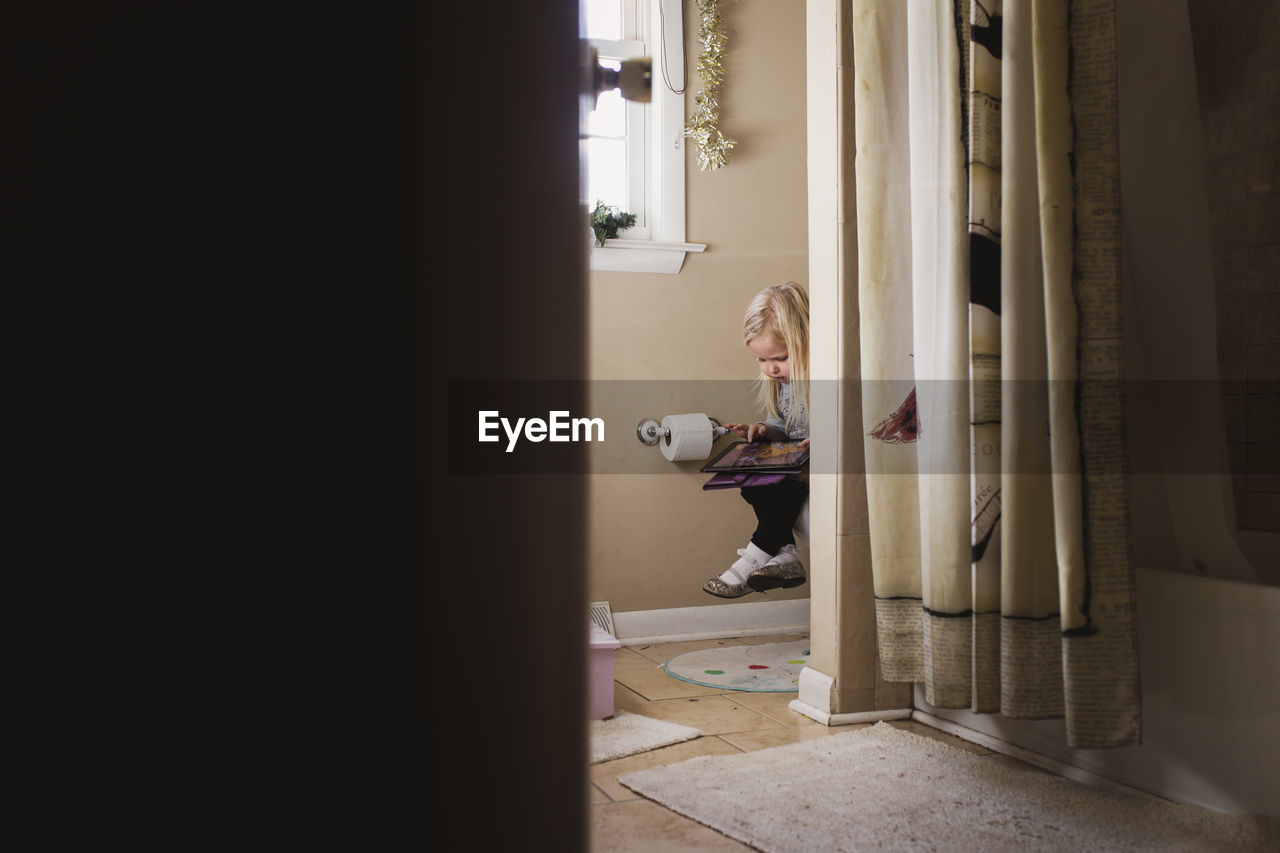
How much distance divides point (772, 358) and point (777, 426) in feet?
0.64

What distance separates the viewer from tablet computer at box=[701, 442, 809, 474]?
7.83 ft

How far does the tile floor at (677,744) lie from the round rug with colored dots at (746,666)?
4 cm

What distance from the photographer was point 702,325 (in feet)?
8.49

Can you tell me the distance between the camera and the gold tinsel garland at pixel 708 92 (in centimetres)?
253

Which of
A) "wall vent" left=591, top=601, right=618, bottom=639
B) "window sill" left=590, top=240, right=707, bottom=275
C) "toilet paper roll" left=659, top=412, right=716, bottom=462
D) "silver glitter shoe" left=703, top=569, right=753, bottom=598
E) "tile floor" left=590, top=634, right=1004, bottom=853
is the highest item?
"window sill" left=590, top=240, right=707, bottom=275

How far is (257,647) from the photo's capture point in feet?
0.54

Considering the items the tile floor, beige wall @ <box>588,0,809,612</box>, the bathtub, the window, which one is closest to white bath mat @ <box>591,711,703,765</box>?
the tile floor

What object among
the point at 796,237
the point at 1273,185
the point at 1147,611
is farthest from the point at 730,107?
the point at 1147,611

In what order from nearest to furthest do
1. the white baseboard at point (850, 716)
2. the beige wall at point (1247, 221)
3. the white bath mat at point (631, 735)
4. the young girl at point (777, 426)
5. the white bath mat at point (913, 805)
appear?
the white bath mat at point (913, 805)
the white bath mat at point (631, 735)
the white baseboard at point (850, 716)
the beige wall at point (1247, 221)
the young girl at point (777, 426)

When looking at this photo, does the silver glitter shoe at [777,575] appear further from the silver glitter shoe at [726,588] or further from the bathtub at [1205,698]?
the bathtub at [1205,698]

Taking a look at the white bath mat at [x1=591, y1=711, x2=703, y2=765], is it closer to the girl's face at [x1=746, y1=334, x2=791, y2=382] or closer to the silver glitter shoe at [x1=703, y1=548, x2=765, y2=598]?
the silver glitter shoe at [x1=703, y1=548, x2=765, y2=598]

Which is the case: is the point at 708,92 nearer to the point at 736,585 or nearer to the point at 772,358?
the point at 772,358

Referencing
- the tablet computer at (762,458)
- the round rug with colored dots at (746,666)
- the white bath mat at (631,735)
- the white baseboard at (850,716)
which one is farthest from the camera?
the tablet computer at (762,458)

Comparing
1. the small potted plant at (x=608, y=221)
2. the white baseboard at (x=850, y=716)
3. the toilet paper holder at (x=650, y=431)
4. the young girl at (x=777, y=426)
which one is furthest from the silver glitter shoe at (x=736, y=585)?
the small potted plant at (x=608, y=221)
